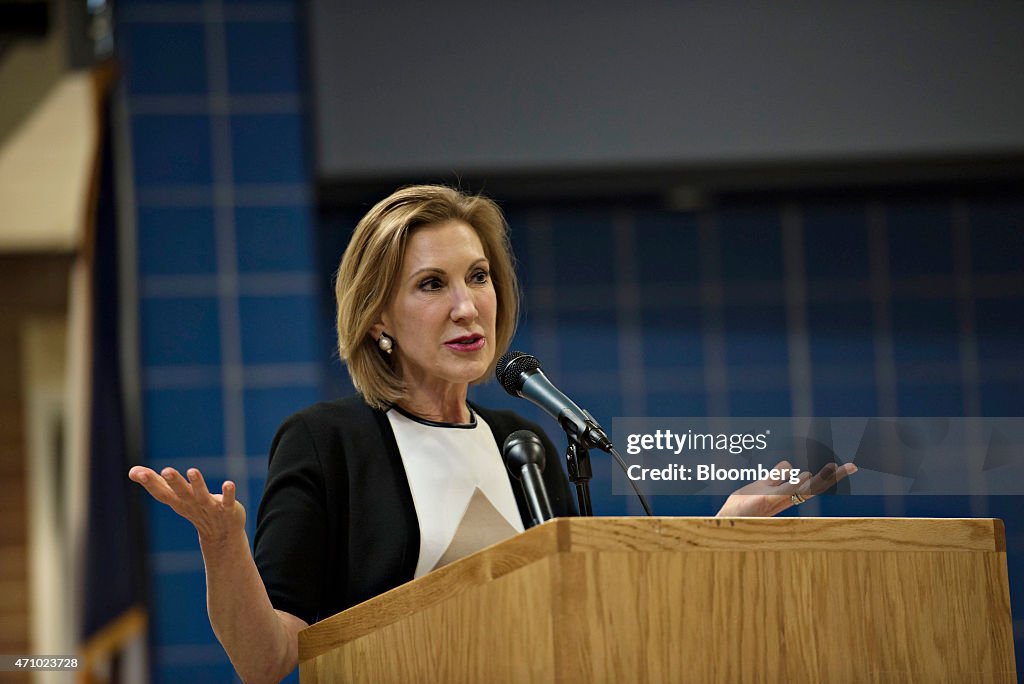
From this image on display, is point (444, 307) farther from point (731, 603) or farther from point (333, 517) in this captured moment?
point (731, 603)

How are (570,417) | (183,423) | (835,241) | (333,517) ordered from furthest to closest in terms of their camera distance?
(835,241)
(183,423)
(333,517)
(570,417)

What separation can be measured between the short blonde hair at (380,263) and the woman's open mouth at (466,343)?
0.08 meters

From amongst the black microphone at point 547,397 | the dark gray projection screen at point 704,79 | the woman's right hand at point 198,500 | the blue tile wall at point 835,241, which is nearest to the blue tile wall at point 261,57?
the dark gray projection screen at point 704,79

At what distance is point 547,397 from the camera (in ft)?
4.50

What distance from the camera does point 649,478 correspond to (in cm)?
119

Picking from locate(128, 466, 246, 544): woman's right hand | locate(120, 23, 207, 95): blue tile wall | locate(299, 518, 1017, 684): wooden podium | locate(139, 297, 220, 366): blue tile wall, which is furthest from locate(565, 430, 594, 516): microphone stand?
locate(120, 23, 207, 95): blue tile wall

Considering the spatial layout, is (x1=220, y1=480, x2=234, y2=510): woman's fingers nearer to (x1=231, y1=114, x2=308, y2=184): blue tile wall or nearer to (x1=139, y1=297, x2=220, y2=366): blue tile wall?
(x1=139, y1=297, x2=220, y2=366): blue tile wall

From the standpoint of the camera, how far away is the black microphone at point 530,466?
129 cm

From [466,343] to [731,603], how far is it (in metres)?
0.64

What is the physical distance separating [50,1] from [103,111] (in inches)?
13.0

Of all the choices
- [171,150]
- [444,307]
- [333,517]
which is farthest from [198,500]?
[171,150]

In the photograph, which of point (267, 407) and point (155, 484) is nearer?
point (155, 484)

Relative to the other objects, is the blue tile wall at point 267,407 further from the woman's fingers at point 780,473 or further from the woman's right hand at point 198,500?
the woman's fingers at point 780,473

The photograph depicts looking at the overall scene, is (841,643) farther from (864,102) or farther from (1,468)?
(864,102)
